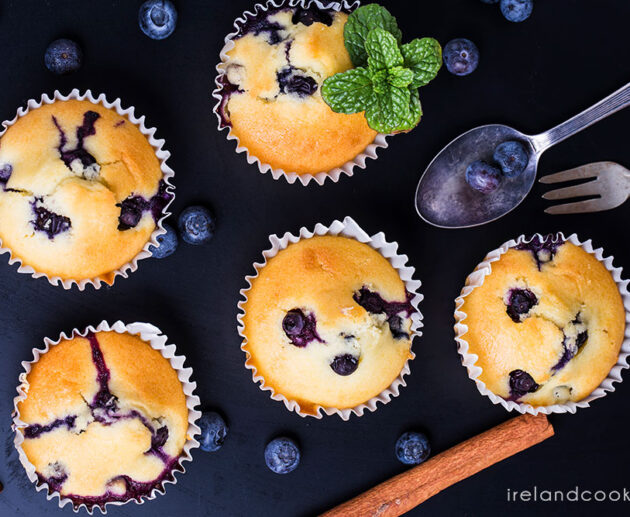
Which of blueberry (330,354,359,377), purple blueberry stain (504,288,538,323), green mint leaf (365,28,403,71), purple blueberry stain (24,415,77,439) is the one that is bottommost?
purple blueberry stain (24,415,77,439)

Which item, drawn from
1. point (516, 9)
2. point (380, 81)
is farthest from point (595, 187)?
point (380, 81)

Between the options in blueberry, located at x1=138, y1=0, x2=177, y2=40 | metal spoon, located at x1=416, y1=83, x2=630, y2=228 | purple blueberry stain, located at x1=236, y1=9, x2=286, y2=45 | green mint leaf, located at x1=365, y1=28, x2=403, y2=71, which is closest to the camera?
green mint leaf, located at x1=365, y1=28, x2=403, y2=71

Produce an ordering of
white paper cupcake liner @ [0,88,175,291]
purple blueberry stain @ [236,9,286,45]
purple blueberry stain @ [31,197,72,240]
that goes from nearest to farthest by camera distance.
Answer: purple blueberry stain @ [31,197,72,240] < purple blueberry stain @ [236,9,286,45] < white paper cupcake liner @ [0,88,175,291]

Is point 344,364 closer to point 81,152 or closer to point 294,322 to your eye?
point 294,322

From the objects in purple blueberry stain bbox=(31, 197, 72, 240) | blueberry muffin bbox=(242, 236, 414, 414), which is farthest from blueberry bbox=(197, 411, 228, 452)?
purple blueberry stain bbox=(31, 197, 72, 240)

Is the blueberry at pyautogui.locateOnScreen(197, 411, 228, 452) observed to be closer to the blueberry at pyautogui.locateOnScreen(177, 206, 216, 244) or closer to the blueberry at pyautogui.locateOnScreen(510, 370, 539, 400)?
the blueberry at pyautogui.locateOnScreen(177, 206, 216, 244)
